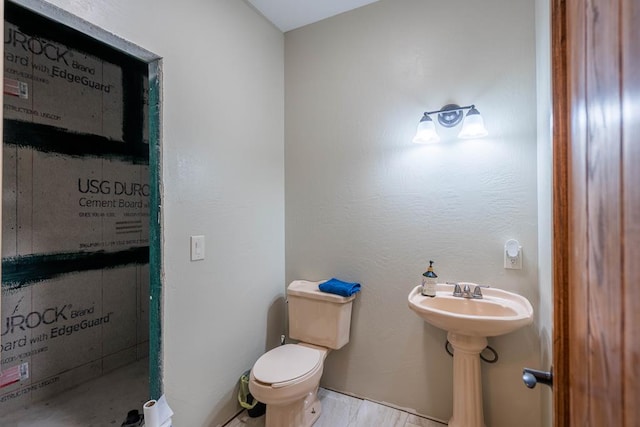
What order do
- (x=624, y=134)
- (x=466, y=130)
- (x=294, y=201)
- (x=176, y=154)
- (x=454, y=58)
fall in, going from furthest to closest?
(x=294, y=201)
(x=454, y=58)
(x=466, y=130)
(x=176, y=154)
(x=624, y=134)

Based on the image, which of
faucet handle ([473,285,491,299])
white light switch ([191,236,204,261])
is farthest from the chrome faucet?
white light switch ([191,236,204,261])

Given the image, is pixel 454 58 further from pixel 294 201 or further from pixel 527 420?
pixel 527 420

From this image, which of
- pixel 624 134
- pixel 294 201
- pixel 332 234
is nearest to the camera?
pixel 624 134

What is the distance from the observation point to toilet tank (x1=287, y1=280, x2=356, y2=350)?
1.86 metres

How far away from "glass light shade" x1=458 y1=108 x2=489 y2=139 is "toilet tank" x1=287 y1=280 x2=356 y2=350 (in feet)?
3.97

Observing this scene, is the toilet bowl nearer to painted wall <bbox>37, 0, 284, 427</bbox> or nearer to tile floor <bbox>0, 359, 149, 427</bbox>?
painted wall <bbox>37, 0, 284, 427</bbox>

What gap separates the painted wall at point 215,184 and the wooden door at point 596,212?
1.51 metres

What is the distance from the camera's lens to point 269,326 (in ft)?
6.96

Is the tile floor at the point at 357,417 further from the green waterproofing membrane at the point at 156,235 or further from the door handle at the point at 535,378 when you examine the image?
the door handle at the point at 535,378

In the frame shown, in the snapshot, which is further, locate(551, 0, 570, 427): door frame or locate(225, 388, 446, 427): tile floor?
locate(225, 388, 446, 427): tile floor

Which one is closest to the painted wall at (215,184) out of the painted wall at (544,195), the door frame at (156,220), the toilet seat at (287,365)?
the door frame at (156,220)

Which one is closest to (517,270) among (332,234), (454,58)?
(332,234)

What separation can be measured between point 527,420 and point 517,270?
0.81 m

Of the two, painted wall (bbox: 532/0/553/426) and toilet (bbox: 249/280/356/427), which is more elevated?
painted wall (bbox: 532/0/553/426)
